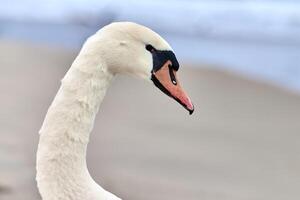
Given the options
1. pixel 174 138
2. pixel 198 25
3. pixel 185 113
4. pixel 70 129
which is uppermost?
pixel 198 25

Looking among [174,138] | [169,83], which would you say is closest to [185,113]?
[174,138]

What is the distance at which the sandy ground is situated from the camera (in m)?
6.52

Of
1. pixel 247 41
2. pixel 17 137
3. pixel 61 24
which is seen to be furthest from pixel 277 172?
pixel 61 24

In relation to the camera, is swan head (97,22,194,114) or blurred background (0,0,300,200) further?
blurred background (0,0,300,200)

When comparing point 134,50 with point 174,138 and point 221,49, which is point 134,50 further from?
point 221,49

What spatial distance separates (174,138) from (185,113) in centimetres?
89

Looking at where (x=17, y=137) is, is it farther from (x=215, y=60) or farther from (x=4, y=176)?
(x=215, y=60)

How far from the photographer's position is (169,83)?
2.58m

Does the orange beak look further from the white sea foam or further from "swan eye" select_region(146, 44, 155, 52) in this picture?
the white sea foam

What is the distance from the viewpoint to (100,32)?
2.52m

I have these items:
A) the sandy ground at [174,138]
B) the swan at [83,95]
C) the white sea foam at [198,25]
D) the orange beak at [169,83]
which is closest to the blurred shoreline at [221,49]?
the white sea foam at [198,25]

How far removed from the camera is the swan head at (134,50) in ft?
8.18

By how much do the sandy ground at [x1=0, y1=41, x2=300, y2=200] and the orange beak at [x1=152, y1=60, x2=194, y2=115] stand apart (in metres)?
3.25

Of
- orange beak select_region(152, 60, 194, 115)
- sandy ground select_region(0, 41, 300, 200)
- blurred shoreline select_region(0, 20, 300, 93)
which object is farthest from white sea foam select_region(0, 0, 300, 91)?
orange beak select_region(152, 60, 194, 115)
